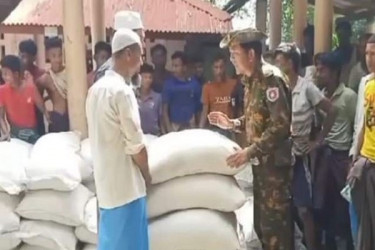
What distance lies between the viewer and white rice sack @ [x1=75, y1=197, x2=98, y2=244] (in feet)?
12.7

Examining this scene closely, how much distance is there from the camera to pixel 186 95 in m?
5.75

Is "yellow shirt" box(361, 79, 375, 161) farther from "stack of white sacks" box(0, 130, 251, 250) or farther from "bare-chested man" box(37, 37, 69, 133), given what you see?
"bare-chested man" box(37, 37, 69, 133)

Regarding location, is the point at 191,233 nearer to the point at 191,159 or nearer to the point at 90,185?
the point at 191,159

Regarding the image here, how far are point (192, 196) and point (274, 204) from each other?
44 cm

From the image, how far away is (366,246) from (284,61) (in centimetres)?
129

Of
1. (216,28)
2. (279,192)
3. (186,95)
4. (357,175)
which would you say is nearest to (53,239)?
(279,192)

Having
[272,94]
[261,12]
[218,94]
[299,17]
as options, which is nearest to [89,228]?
[272,94]

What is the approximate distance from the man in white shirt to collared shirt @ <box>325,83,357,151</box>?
1.72m

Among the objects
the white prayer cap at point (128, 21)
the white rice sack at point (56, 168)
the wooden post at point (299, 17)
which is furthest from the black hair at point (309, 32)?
the white rice sack at point (56, 168)

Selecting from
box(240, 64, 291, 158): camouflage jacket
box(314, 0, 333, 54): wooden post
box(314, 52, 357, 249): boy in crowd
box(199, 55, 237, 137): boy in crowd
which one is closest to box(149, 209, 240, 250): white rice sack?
box(240, 64, 291, 158): camouflage jacket

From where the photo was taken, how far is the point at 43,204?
385 cm

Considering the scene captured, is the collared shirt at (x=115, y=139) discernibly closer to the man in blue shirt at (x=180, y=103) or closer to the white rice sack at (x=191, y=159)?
the white rice sack at (x=191, y=159)

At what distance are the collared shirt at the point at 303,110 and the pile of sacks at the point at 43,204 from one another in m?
1.44

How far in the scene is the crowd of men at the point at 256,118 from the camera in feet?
10.8
